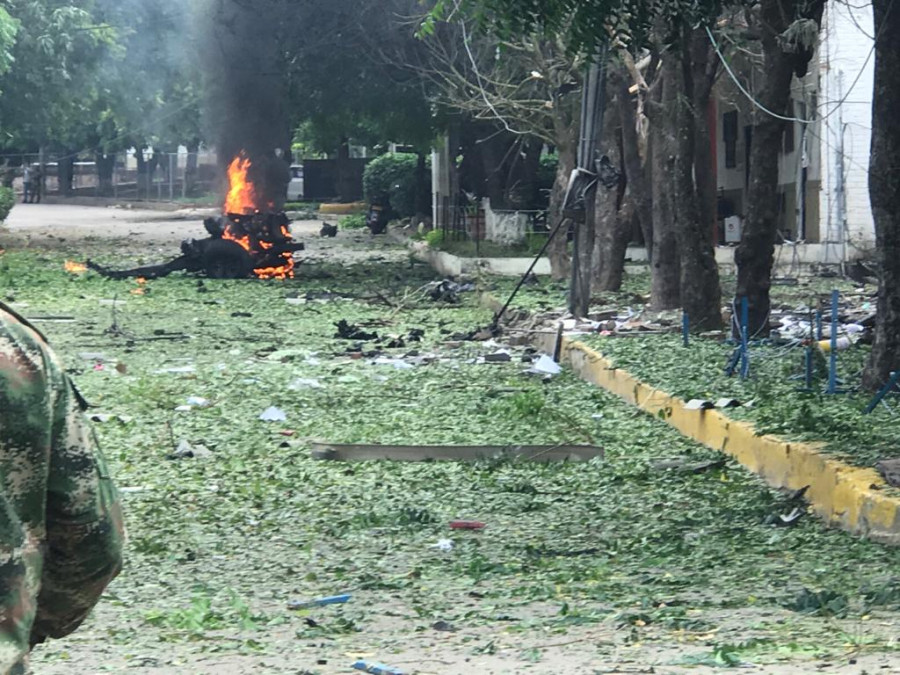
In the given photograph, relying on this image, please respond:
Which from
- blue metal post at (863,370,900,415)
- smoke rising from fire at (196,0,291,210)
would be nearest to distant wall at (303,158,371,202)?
smoke rising from fire at (196,0,291,210)

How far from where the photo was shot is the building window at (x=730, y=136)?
3064 cm

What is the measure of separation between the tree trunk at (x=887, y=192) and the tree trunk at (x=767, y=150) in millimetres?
2293

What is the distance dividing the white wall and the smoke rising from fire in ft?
28.9

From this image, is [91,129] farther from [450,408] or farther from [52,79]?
[450,408]

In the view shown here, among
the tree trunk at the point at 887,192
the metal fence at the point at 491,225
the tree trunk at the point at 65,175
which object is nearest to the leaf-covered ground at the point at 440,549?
the tree trunk at the point at 887,192

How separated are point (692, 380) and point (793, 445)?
127 inches

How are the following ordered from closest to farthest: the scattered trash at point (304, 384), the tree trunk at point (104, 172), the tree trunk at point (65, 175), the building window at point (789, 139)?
1. the scattered trash at point (304, 384)
2. the building window at point (789, 139)
3. the tree trunk at point (65, 175)
4. the tree trunk at point (104, 172)

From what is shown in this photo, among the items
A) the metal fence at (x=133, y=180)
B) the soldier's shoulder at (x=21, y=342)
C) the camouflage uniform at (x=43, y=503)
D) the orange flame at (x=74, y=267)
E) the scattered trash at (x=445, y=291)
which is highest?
the metal fence at (x=133, y=180)

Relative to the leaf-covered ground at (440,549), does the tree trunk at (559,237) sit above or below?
above

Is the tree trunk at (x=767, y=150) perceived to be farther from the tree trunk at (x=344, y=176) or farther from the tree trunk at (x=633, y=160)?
the tree trunk at (x=344, y=176)

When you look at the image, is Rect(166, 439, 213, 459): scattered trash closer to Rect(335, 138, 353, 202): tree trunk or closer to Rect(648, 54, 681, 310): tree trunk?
Rect(648, 54, 681, 310): tree trunk

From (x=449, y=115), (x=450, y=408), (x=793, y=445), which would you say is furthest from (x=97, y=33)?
(x=793, y=445)

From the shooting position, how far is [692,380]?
436 inches

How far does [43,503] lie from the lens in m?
2.05
